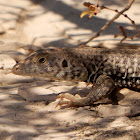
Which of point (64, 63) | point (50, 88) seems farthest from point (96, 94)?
point (50, 88)

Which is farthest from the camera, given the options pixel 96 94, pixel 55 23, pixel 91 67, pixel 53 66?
pixel 55 23

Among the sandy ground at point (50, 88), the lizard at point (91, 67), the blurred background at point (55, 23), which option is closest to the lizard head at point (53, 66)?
the lizard at point (91, 67)

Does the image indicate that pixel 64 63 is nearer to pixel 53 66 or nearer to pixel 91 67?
pixel 53 66

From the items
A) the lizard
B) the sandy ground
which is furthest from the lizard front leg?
the sandy ground

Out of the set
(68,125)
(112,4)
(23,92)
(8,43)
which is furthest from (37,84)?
(112,4)

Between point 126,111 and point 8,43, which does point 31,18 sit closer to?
point 8,43

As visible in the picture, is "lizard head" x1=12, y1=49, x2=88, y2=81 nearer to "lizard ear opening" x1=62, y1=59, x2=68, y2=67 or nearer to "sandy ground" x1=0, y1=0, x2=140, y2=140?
"lizard ear opening" x1=62, y1=59, x2=68, y2=67

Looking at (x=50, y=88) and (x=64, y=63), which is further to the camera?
(x=50, y=88)

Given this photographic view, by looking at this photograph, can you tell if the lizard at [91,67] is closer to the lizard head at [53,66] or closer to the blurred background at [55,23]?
the lizard head at [53,66]
